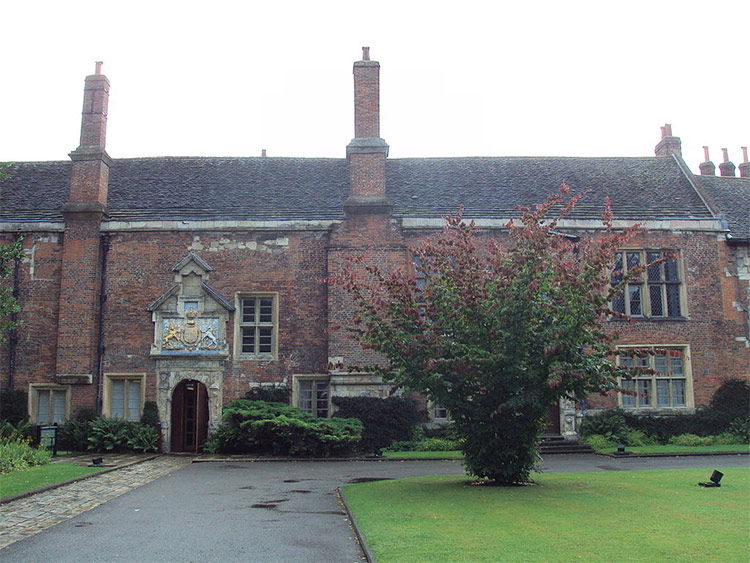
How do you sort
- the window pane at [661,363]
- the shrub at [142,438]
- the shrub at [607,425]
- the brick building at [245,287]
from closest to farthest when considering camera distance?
the shrub at [142,438]
the shrub at [607,425]
the brick building at [245,287]
the window pane at [661,363]

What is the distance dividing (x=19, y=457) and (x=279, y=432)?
20.3 ft

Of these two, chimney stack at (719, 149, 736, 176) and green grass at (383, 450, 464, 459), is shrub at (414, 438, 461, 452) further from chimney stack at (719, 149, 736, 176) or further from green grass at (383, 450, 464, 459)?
chimney stack at (719, 149, 736, 176)

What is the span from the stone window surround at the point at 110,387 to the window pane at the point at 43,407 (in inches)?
71.6

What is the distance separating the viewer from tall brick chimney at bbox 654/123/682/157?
2723cm

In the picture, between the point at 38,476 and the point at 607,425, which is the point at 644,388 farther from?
the point at 38,476

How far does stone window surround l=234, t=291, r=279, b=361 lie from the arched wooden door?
1530mm

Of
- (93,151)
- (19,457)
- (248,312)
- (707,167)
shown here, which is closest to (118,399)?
(248,312)

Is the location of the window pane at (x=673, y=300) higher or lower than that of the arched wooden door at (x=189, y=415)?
higher

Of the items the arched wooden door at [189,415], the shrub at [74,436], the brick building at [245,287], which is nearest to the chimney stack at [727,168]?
the brick building at [245,287]

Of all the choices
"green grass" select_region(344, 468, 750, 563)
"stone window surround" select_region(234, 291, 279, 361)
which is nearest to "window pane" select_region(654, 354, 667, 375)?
"green grass" select_region(344, 468, 750, 563)

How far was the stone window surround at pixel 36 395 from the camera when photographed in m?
21.2

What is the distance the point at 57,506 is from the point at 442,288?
23.0 ft

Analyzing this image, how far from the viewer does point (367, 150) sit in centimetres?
2228

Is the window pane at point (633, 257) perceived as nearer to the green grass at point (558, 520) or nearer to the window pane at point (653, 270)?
the window pane at point (653, 270)
